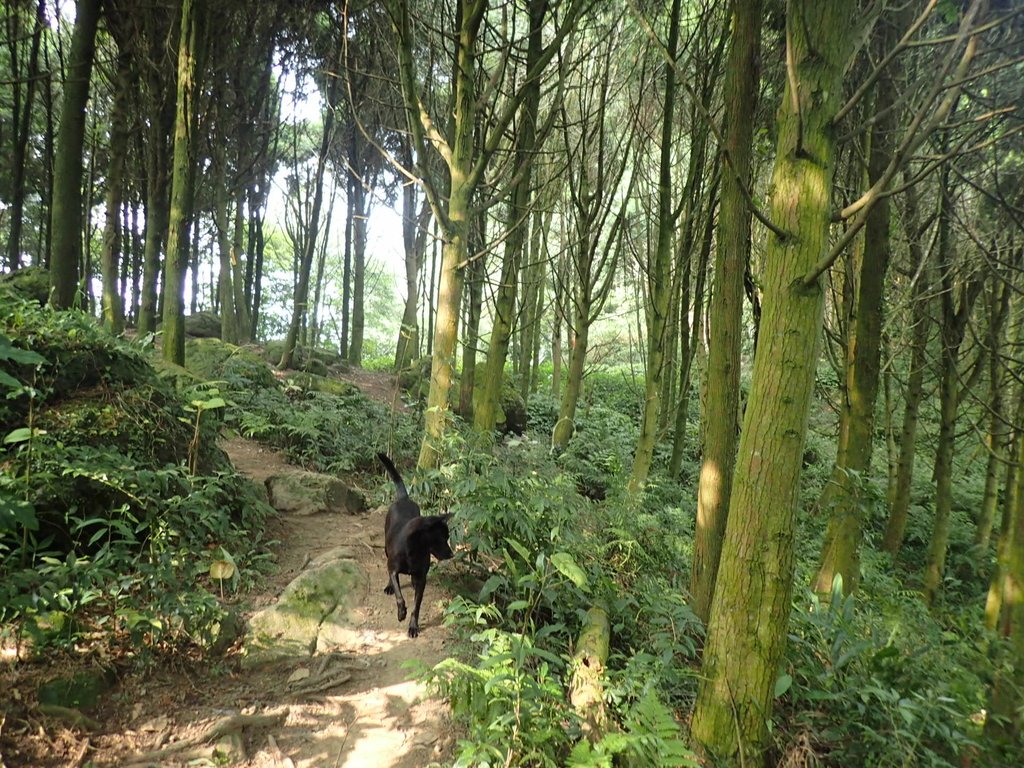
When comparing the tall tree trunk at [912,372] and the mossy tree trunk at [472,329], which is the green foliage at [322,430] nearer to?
the mossy tree trunk at [472,329]

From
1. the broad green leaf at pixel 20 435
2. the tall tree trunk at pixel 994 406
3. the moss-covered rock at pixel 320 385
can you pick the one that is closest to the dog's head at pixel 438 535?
the broad green leaf at pixel 20 435

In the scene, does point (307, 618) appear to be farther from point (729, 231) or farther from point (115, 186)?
point (115, 186)

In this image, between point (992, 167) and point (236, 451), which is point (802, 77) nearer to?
point (992, 167)

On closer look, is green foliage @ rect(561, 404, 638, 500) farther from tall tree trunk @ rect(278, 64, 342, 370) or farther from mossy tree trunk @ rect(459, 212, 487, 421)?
tall tree trunk @ rect(278, 64, 342, 370)

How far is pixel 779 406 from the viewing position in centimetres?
271

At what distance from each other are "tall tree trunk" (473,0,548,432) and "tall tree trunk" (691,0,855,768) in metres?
4.18

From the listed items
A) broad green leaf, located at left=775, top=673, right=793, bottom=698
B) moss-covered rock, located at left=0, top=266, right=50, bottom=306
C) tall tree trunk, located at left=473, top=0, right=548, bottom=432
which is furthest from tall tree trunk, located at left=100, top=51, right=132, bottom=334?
broad green leaf, located at left=775, top=673, right=793, bottom=698

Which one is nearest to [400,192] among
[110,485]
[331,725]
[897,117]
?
[897,117]

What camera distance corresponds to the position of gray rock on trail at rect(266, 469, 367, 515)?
597 cm

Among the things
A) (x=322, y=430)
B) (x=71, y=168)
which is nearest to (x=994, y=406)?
(x=322, y=430)

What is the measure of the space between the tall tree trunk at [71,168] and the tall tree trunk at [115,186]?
3633mm

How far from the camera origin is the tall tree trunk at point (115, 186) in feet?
33.2

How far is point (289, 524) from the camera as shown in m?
5.61

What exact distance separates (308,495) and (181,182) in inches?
178
